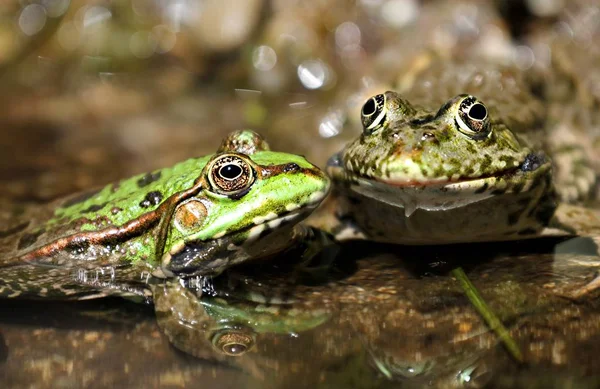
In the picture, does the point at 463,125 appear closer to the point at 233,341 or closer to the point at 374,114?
the point at 374,114

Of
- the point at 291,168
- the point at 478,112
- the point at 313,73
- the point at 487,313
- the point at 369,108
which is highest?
the point at 313,73

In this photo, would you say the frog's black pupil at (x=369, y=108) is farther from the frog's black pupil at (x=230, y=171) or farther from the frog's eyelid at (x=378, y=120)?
the frog's black pupil at (x=230, y=171)

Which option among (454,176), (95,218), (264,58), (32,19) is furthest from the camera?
(32,19)

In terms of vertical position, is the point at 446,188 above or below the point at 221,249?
above

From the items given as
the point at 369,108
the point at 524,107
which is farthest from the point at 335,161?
the point at 524,107

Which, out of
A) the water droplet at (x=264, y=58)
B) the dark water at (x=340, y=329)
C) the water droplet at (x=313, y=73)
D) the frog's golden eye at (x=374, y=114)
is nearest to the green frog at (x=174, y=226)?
the dark water at (x=340, y=329)

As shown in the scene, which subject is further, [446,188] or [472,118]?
[472,118]
